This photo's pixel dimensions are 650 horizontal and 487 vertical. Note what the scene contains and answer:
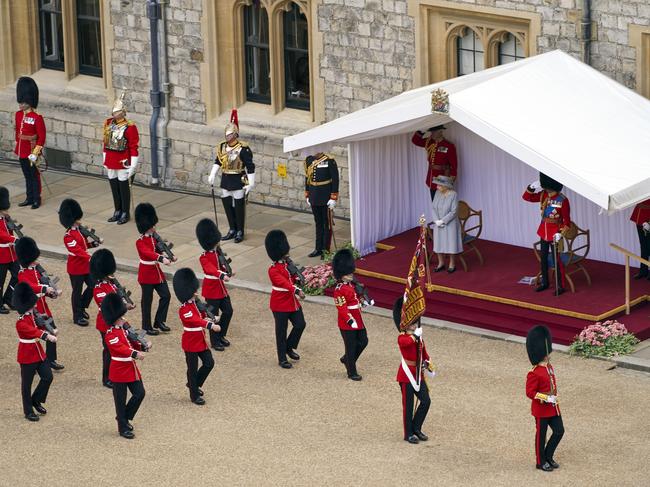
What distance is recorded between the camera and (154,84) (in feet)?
80.8

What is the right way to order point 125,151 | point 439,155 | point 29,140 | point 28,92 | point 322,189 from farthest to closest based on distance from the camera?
point 28,92, point 29,140, point 125,151, point 322,189, point 439,155

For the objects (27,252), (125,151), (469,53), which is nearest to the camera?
(27,252)

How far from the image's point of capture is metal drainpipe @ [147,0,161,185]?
79.7 feet

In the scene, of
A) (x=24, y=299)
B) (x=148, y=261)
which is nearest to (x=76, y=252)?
(x=148, y=261)

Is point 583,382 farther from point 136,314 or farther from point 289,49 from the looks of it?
point 289,49

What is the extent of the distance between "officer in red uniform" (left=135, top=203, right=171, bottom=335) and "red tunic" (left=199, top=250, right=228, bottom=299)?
569mm

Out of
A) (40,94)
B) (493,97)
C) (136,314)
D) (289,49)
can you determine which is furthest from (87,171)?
(493,97)

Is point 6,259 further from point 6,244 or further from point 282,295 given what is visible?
point 282,295

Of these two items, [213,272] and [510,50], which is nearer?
[213,272]

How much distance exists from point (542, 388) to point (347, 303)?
2.78 meters

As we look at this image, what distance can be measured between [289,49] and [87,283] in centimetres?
557

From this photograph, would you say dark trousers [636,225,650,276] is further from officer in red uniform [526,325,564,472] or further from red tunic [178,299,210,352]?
red tunic [178,299,210,352]

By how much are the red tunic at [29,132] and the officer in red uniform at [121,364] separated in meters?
7.94

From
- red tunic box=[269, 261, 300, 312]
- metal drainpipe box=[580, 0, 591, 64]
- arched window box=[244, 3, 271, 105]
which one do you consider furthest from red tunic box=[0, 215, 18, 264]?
metal drainpipe box=[580, 0, 591, 64]
